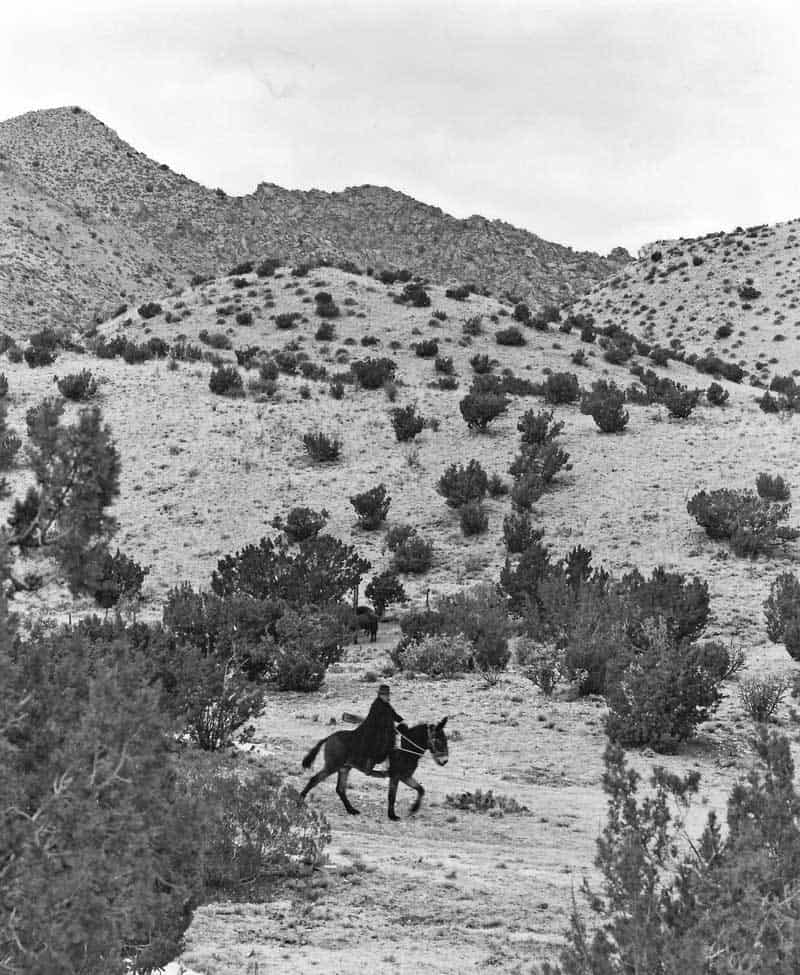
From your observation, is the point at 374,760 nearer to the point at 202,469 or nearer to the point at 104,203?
the point at 202,469

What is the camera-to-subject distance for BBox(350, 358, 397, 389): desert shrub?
30.6 meters

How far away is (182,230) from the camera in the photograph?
252ft

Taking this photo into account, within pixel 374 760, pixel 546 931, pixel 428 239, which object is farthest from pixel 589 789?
pixel 428 239

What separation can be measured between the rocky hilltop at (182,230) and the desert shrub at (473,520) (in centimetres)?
4204

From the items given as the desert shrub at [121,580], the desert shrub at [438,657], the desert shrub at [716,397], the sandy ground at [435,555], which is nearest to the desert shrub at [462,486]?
the sandy ground at [435,555]

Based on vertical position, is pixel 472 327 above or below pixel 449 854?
above

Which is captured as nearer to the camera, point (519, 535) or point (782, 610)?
point (782, 610)

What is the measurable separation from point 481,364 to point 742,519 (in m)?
17.2

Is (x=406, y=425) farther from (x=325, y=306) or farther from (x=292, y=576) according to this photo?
(x=325, y=306)

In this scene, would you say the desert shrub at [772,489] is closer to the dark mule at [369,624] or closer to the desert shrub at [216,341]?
the dark mule at [369,624]

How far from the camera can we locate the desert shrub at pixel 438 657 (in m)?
→ 14.0

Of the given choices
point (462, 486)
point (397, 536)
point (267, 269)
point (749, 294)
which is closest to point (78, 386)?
point (397, 536)

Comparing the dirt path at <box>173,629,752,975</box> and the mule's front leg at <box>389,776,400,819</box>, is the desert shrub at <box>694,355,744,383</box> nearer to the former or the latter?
the dirt path at <box>173,629,752,975</box>

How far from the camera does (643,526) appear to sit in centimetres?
2102
